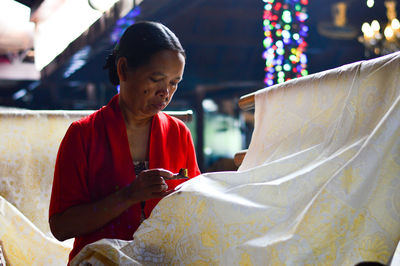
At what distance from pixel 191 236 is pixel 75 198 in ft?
1.25

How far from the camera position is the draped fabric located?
82 centimetres

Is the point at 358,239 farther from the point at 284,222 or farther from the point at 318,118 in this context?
the point at 318,118

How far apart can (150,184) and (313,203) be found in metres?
0.36

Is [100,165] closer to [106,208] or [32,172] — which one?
[106,208]

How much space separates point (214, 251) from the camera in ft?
3.01

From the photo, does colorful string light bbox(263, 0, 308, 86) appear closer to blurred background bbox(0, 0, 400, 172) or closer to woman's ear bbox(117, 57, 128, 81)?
blurred background bbox(0, 0, 400, 172)

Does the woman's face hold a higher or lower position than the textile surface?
higher

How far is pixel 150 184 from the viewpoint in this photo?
40.4 inches

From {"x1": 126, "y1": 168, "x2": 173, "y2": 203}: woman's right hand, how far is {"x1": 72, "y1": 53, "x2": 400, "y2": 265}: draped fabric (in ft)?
0.17

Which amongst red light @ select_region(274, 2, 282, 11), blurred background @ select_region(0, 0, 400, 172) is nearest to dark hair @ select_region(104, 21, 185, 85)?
blurred background @ select_region(0, 0, 400, 172)

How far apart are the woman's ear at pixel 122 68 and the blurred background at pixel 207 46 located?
6.86 feet

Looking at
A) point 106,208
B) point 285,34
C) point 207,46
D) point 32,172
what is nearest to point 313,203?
point 106,208

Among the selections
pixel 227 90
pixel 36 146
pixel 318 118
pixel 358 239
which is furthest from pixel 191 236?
pixel 227 90

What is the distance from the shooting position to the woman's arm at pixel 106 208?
103 cm
